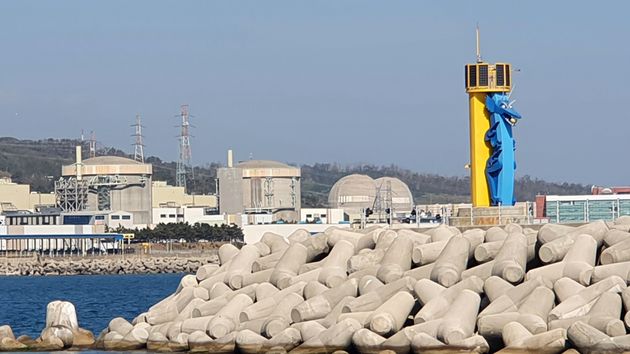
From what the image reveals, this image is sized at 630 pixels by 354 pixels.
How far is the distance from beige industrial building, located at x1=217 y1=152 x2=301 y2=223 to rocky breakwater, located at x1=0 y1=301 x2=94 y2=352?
10673 centimetres

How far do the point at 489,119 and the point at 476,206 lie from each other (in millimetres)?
1827

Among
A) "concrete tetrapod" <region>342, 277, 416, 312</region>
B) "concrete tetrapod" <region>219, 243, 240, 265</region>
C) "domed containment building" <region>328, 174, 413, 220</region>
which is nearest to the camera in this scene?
"concrete tetrapod" <region>342, 277, 416, 312</region>

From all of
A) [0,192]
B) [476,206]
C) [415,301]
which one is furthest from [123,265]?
[415,301]

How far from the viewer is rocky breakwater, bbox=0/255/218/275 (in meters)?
102

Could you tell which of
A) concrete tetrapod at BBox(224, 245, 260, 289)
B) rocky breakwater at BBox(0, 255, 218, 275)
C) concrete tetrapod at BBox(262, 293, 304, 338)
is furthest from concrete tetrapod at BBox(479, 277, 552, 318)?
rocky breakwater at BBox(0, 255, 218, 275)

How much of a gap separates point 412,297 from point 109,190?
111m

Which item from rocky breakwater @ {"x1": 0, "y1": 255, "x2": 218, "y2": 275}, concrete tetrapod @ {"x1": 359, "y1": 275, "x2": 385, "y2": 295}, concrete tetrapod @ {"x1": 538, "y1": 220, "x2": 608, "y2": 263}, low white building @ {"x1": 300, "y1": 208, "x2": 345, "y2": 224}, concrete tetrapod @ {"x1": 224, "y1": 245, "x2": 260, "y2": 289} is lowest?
rocky breakwater @ {"x1": 0, "y1": 255, "x2": 218, "y2": 275}

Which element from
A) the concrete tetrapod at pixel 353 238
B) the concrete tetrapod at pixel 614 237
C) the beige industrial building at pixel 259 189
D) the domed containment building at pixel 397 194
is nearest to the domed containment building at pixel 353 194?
the domed containment building at pixel 397 194

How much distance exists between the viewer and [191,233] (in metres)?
122

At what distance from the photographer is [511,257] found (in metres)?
23.6

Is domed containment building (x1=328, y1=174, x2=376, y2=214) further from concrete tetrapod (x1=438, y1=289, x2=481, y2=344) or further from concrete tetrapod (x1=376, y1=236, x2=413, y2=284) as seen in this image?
concrete tetrapod (x1=438, y1=289, x2=481, y2=344)

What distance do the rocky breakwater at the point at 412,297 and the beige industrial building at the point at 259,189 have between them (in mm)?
107630

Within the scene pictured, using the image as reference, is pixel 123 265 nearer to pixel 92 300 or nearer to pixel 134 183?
pixel 134 183

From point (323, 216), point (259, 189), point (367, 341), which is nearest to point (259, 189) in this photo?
point (259, 189)
